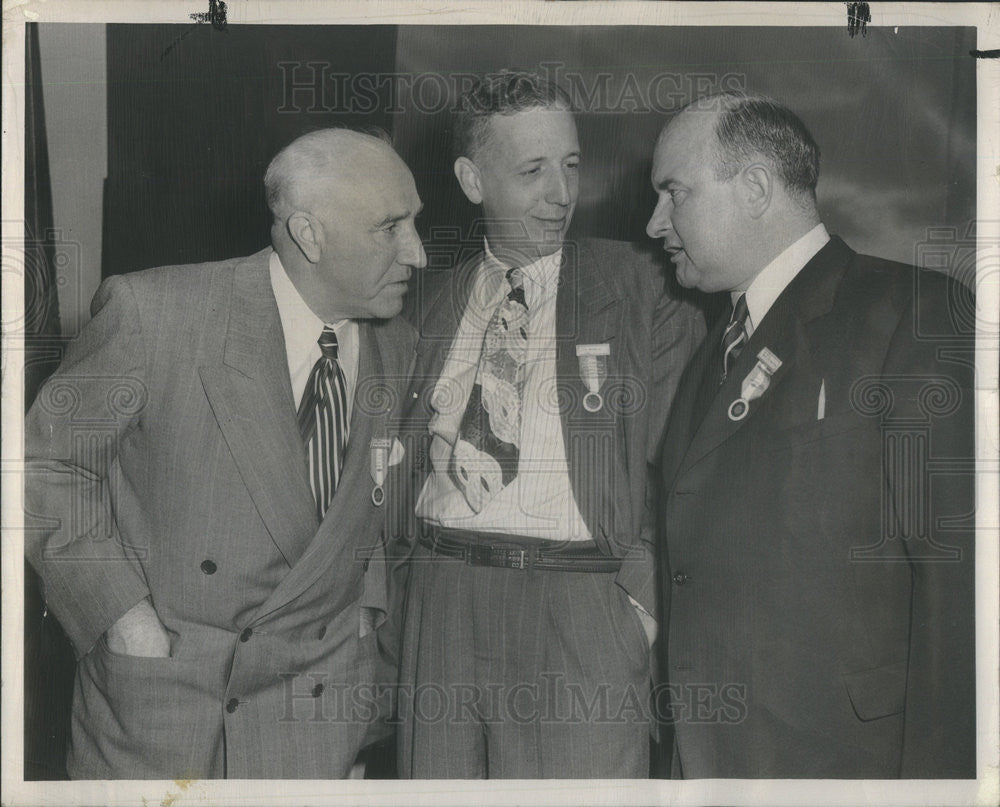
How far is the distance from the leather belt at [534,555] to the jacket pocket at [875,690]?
22.6 inches

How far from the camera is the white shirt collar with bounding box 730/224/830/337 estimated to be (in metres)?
2.11

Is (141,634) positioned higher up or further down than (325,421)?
further down

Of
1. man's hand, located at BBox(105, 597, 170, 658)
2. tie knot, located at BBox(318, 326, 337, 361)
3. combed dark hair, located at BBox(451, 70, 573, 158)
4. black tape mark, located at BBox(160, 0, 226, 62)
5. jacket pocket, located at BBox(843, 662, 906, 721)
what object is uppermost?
black tape mark, located at BBox(160, 0, 226, 62)

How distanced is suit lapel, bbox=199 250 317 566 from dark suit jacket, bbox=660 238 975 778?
83 centimetres

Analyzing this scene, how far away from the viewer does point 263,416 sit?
215 centimetres

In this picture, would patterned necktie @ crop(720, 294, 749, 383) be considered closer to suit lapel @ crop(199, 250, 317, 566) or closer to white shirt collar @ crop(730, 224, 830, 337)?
white shirt collar @ crop(730, 224, 830, 337)

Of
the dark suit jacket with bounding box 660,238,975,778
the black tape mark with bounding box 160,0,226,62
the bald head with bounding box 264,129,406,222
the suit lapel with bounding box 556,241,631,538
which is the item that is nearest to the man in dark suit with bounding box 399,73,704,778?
the suit lapel with bounding box 556,241,631,538

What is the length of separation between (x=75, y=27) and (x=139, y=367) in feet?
2.71

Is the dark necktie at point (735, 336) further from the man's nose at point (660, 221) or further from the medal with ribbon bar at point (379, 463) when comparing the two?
the medal with ribbon bar at point (379, 463)

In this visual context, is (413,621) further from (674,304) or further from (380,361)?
(674,304)

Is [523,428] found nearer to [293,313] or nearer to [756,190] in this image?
[293,313]

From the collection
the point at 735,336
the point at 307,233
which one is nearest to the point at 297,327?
the point at 307,233

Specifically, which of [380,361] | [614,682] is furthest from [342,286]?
[614,682]

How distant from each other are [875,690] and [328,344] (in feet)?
4.75
